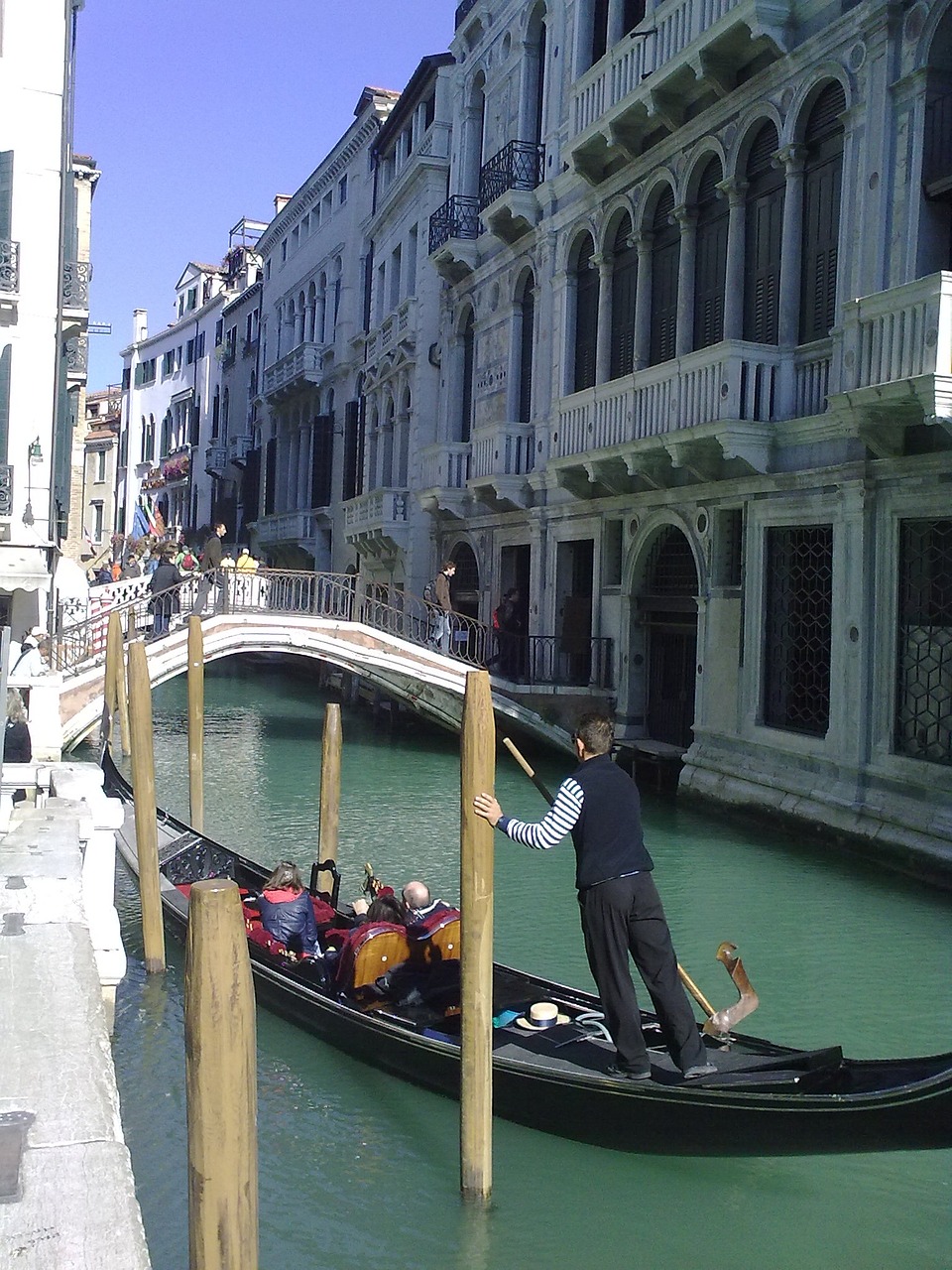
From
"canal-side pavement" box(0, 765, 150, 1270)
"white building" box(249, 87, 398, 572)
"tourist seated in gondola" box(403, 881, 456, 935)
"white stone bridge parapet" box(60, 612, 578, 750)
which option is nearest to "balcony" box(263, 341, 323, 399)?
"white building" box(249, 87, 398, 572)

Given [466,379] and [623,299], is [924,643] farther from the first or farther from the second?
[466,379]

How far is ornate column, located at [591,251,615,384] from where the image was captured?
14172 mm

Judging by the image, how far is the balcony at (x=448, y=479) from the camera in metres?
17.7

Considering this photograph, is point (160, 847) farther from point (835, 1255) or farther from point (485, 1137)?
point (835, 1255)

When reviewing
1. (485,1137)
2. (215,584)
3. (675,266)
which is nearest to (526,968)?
(485,1137)

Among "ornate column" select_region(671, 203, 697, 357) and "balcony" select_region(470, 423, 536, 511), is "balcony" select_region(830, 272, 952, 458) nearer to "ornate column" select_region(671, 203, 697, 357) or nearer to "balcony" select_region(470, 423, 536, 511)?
"ornate column" select_region(671, 203, 697, 357)

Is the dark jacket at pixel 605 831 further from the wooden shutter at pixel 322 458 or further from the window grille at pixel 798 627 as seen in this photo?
the wooden shutter at pixel 322 458

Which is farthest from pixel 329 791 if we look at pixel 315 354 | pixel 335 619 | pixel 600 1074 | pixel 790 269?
pixel 315 354

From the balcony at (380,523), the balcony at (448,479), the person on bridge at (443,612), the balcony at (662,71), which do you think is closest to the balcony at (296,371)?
the balcony at (380,523)

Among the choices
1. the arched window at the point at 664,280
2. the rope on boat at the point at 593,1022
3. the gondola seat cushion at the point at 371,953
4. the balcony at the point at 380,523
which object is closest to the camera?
the rope on boat at the point at 593,1022

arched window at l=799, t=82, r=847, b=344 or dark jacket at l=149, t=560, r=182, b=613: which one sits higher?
arched window at l=799, t=82, r=847, b=344

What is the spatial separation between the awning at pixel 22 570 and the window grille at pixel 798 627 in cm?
743

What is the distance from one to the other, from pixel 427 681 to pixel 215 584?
9.24 feet

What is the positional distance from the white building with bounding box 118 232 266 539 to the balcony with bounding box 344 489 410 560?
14246 mm
